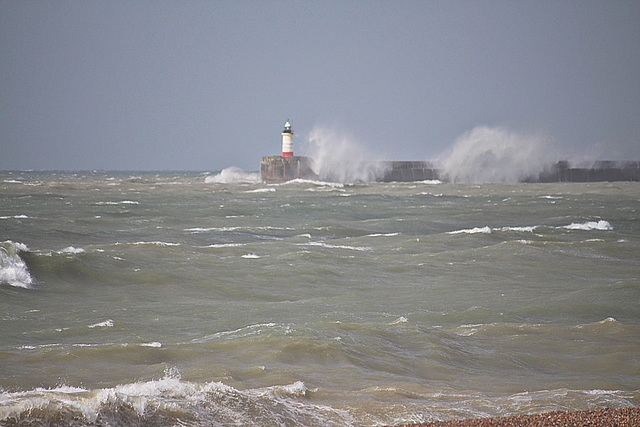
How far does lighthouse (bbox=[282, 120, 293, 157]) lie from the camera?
159ft

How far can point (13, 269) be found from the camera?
32.6 ft

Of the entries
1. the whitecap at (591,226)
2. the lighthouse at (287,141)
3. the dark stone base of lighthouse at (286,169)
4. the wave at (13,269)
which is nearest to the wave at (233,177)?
the dark stone base of lighthouse at (286,169)

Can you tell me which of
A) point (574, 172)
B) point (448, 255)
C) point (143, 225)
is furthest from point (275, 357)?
point (574, 172)

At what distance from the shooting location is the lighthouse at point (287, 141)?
4844 centimetres

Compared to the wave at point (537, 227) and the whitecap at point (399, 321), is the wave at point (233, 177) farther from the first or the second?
the whitecap at point (399, 321)

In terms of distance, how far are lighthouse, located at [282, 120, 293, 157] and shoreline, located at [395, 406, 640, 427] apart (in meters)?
45.0

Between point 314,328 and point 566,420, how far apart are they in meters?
3.33

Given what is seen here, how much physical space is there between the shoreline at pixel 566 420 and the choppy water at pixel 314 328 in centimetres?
41

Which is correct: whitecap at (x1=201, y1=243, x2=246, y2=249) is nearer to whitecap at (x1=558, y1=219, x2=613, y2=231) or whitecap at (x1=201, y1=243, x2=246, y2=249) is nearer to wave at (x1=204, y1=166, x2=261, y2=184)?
whitecap at (x1=558, y1=219, x2=613, y2=231)

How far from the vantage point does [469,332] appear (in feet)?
23.1

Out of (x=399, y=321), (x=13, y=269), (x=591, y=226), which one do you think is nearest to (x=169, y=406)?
(x=399, y=321)

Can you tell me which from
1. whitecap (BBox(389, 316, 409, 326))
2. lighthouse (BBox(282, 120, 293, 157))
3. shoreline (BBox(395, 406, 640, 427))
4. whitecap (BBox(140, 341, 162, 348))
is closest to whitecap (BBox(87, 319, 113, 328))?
whitecap (BBox(140, 341, 162, 348))

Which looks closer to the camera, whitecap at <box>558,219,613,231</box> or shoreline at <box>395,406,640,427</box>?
shoreline at <box>395,406,640,427</box>

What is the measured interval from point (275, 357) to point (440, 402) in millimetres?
1709
